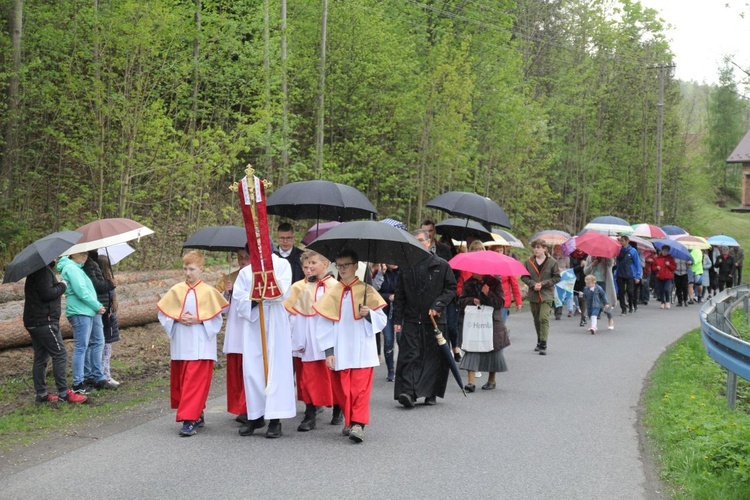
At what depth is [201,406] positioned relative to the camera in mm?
8492

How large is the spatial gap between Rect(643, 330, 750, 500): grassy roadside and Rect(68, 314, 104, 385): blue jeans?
21.2ft

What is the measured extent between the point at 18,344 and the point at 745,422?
8966 millimetres

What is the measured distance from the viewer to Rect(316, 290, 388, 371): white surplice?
878cm

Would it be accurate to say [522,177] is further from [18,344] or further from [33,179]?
[18,344]

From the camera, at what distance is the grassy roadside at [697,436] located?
7.12 meters

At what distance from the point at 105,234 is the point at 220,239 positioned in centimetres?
129

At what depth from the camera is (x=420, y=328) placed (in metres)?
10.3

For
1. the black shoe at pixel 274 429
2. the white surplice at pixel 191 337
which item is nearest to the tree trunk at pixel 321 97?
the white surplice at pixel 191 337

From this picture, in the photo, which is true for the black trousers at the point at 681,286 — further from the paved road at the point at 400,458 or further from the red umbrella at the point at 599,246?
the paved road at the point at 400,458

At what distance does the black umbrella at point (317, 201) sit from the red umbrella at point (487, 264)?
143cm

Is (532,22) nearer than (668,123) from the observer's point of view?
Yes

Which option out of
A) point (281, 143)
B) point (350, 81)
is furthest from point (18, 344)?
point (350, 81)

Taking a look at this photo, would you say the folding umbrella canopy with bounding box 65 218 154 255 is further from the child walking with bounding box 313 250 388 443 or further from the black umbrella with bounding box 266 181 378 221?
the child walking with bounding box 313 250 388 443

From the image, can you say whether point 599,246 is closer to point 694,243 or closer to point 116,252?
point 694,243
